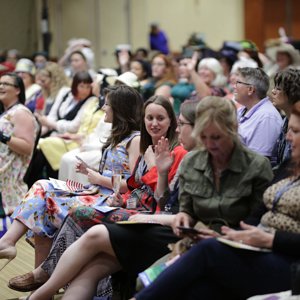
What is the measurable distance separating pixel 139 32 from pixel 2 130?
29.3 feet

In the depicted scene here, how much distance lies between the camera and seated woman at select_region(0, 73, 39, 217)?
5.58 metres

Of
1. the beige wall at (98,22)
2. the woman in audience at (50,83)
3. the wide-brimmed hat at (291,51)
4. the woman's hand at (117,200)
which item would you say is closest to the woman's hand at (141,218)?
the woman's hand at (117,200)

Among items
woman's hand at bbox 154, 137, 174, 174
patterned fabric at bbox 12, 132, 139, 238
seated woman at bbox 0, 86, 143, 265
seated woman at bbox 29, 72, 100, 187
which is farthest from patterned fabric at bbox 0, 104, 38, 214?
woman's hand at bbox 154, 137, 174, 174

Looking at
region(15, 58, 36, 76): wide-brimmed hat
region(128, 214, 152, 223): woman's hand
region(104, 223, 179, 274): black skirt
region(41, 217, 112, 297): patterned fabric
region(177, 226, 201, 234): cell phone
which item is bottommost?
region(41, 217, 112, 297): patterned fabric

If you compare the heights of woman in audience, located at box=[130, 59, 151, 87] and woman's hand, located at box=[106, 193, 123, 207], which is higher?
woman in audience, located at box=[130, 59, 151, 87]

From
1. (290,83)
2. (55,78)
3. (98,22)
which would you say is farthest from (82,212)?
(98,22)

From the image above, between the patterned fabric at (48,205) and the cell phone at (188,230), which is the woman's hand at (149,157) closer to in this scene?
the patterned fabric at (48,205)

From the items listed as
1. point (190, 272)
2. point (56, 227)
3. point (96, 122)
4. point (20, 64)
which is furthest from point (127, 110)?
point (20, 64)

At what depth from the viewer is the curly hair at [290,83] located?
3747 millimetres

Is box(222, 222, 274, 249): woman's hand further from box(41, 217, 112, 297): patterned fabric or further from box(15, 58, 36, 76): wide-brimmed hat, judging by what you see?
box(15, 58, 36, 76): wide-brimmed hat

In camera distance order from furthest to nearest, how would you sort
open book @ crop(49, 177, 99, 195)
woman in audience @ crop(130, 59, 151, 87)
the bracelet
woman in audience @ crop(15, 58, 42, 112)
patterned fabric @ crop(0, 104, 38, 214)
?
woman in audience @ crop(130, 59, 151, 87) → woman in audience @ crop(15, 58, 42, 112) → patterned fabric @ crop(0, 104, 38, 214) → the bracelet → open book @ crop(49, 177, 99, 195)

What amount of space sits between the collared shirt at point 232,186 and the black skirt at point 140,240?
220 mm

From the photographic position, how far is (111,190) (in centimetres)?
430

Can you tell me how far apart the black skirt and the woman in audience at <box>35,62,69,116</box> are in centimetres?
490
